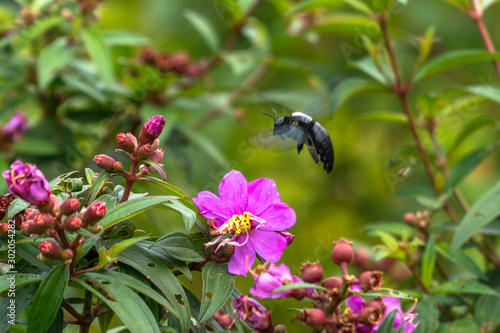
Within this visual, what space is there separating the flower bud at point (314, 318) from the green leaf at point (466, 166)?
835mm

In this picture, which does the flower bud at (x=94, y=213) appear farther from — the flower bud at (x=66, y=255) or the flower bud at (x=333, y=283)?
the flower bud at (x=333, y=283)

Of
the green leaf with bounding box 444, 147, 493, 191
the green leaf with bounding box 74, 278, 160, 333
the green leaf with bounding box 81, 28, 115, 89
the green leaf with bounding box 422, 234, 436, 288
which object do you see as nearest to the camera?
the green leaf with bounding box 74, 278, 160, 333

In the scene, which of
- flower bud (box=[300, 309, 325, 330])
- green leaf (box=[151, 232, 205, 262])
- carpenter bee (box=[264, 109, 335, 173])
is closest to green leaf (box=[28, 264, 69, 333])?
green leaf (box=[151, 232, 205, 262])

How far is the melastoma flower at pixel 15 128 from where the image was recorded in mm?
1851

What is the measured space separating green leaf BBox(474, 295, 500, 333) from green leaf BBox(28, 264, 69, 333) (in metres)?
0.94

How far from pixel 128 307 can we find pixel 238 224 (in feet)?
0.78

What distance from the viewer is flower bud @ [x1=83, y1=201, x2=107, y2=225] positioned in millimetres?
828

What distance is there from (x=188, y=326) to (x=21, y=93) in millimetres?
1434

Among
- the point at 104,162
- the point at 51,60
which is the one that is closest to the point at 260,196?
the point at 104,162

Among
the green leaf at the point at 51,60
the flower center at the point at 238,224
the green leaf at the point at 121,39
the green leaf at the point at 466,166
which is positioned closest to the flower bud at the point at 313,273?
the flower center at the point at 238,224

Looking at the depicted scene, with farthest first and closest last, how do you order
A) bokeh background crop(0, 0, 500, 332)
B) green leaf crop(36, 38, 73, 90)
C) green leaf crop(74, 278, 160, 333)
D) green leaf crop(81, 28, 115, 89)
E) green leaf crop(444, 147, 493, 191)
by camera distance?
bokeh background crop(0, 0, 500, 332)
green leaf crop(81, 28, 115, 89)
green leaf crop(36, 38, 73, 90)
green leaf crop(444, 147, 493, 191)
green leaf crop(74, 278, 160, 333)

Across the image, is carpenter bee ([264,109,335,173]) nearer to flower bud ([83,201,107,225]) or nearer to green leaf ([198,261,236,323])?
green leaf ([198,261,236,323])

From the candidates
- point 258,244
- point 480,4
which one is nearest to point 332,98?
point 480,4

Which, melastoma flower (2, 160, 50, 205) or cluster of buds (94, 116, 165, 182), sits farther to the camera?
cluster of buds (94, 116, 165, 182)
